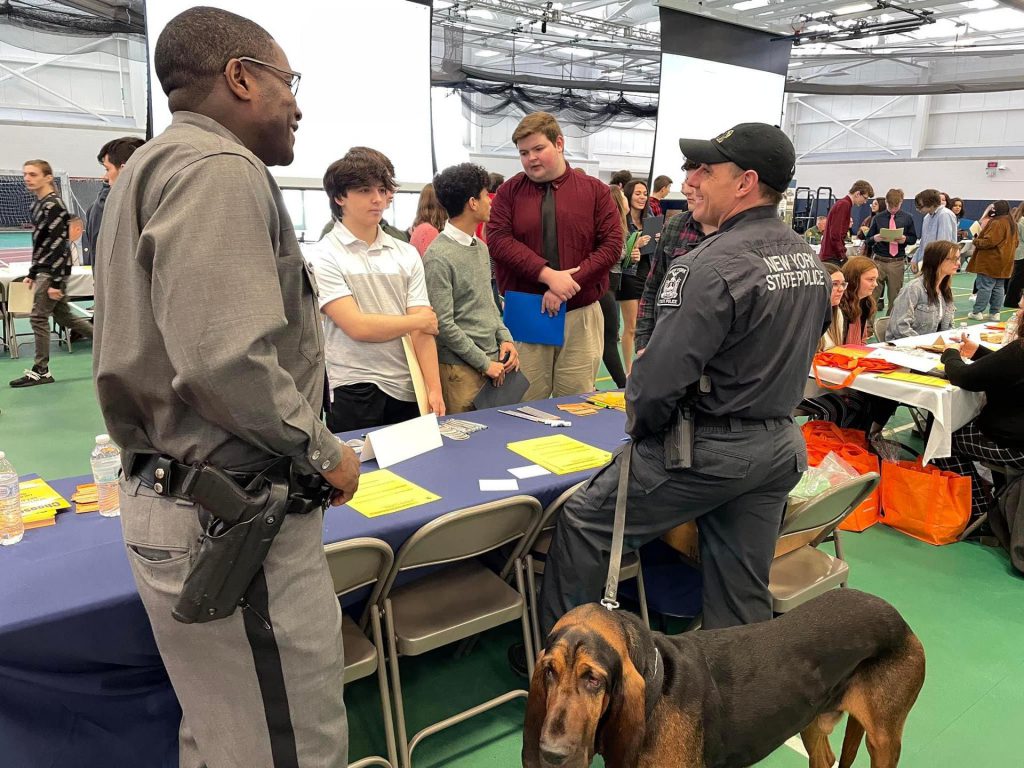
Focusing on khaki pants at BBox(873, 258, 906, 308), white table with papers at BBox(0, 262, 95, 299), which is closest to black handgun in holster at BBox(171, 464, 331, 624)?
white table with papers at BBox(0, 262, 95, 299)

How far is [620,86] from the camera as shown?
48.7 feet

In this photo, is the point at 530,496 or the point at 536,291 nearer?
the point at 530,496

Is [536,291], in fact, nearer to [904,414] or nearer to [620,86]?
[904,414]

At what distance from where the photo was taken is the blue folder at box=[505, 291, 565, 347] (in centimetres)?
323

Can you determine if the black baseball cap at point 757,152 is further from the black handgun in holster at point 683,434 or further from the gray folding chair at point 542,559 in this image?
the gray folding chair at point 542,559

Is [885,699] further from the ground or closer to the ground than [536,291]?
closer to the ground

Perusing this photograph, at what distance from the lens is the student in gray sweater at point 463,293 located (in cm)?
275

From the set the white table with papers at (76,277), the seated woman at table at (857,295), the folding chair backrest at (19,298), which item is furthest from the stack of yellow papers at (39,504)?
the white table with papers at (76,277)

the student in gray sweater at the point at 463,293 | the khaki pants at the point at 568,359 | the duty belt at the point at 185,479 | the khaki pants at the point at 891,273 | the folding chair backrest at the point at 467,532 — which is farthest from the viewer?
the khaki pants at the point at 891,273

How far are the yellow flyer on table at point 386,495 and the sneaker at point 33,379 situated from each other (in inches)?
187

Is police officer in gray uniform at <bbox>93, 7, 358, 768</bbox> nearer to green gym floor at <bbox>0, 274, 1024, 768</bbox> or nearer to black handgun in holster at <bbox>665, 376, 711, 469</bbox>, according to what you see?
green gym floor at <bbox>0, 274, 1024, 768</bbox>

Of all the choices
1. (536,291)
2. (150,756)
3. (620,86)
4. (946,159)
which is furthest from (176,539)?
(946,159)

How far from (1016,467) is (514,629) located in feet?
7.67

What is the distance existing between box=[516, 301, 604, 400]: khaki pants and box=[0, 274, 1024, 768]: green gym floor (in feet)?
4.13
